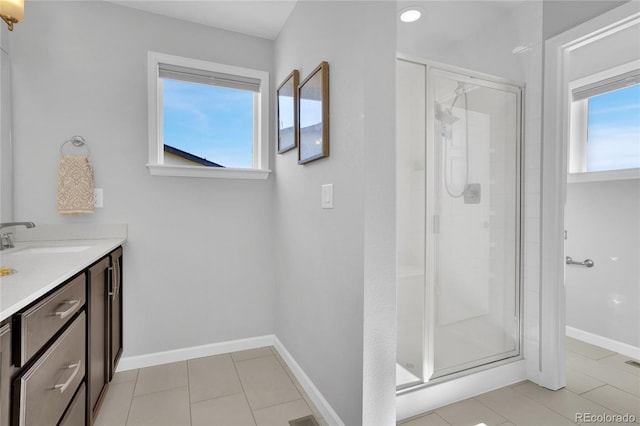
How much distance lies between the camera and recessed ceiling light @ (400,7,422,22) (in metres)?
2.25

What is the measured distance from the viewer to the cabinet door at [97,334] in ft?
4.67

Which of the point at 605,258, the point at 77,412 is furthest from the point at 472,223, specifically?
the point at 77,412

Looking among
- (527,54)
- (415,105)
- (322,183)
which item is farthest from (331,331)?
(527,54)

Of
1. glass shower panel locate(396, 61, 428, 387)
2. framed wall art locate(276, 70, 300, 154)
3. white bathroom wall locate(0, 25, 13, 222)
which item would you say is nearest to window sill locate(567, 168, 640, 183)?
glass shower panel locate(396, 61, 428, 387)

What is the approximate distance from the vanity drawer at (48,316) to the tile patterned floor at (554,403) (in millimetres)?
1626

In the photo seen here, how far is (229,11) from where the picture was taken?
7.36ft

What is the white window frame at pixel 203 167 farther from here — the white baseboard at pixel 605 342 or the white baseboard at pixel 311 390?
the white baseboard at pixel 605 342

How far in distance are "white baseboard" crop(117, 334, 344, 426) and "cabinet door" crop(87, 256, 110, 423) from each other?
49cm

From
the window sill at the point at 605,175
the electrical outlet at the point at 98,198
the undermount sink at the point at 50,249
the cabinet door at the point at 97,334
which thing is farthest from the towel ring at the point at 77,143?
the window sill at the point at 605,175

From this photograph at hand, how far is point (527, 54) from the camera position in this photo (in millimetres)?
2117

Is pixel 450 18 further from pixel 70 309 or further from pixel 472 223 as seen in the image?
pixel 70 309

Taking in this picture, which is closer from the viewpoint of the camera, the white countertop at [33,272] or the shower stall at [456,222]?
the white countertop at [33,272]

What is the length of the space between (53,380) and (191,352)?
4.71 ft

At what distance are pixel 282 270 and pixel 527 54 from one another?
2247 mm
